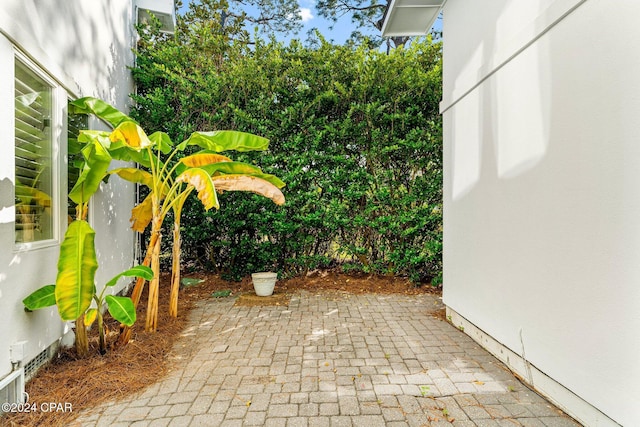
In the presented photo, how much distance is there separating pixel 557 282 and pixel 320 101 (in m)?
5.26

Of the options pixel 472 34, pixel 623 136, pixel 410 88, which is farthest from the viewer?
pixel 410 88

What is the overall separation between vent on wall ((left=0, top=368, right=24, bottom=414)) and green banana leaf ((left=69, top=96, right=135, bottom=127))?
2.61 m

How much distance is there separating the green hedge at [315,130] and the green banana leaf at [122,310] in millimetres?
3545

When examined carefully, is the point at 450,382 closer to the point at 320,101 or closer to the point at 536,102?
the point at 536,102

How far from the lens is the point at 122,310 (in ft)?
10.9

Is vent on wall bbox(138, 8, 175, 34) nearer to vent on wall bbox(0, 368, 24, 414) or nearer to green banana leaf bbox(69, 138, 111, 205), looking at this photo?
green banana leaf bbox(69, 138, 111, 205)

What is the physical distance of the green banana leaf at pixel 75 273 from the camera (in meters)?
3.05

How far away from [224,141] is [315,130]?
2.84m

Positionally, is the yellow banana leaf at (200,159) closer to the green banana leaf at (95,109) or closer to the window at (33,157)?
the green banana leaf at (95,109)

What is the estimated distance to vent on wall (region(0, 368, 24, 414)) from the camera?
2670mm

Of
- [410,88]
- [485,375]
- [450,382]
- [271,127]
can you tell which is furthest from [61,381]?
[410,88]

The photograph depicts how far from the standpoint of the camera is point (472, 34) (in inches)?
175

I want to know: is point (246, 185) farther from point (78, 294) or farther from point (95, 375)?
point (95, 375)

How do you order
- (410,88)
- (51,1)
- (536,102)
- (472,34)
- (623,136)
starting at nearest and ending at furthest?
(623,136) → (536,102) → (51,1) → (472,34) → (410,88)
